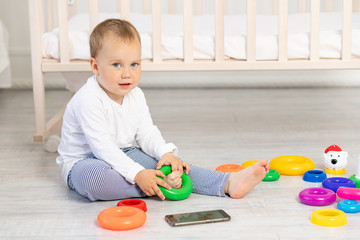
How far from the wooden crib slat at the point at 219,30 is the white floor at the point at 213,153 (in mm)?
290

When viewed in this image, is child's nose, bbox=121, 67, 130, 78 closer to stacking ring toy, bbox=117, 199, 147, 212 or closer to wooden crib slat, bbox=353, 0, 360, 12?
stacking ring toy, bbox=117, 199, 147, 212

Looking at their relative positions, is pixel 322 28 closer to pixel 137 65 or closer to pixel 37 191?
pixel 137 65

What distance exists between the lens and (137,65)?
1296mm

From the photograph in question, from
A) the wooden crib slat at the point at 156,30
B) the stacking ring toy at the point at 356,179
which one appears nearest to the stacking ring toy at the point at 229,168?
the stacking ring toy at the point at 356,179

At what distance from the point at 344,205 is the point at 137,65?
554 mm

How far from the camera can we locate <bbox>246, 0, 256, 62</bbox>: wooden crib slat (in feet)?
5.28

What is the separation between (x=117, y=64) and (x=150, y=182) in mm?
281

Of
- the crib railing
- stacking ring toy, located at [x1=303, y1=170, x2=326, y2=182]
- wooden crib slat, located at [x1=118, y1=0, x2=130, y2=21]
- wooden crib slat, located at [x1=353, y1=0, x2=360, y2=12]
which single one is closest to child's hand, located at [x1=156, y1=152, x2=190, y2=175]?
stacking ring toy, located at [x1=303, y1=170, x2=326, y2=182]

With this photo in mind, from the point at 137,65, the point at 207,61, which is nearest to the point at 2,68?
the point at 207,61

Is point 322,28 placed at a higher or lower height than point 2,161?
higher


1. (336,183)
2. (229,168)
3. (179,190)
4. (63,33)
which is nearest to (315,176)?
(336,183)

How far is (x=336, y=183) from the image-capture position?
1.29 meters

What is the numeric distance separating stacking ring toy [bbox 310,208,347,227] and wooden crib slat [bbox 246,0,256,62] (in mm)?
649

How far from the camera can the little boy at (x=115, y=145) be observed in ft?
4.04
